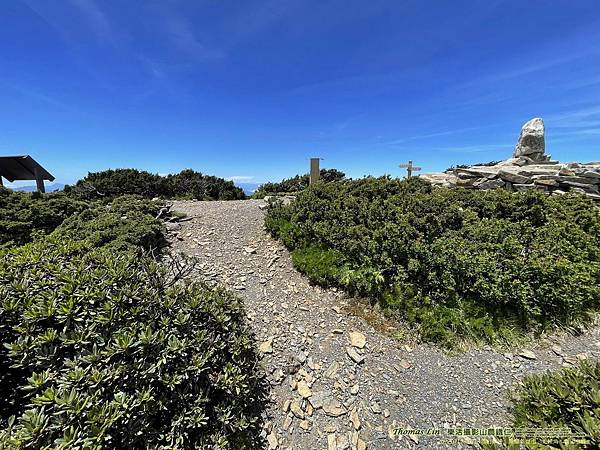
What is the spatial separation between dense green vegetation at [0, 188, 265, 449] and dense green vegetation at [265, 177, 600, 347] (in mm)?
2396

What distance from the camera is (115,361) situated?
2164 mm

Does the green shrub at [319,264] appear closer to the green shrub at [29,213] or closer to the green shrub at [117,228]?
the green shrub at [117,228]

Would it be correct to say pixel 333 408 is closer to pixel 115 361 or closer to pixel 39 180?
pixel 115 361

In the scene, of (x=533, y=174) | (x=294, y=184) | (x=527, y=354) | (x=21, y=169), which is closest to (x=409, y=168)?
(x=533, y=174)

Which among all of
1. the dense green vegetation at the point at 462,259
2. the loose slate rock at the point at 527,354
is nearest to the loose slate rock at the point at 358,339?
the dense green vegetation at the point at 462,259

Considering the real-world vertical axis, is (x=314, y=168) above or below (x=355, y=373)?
above

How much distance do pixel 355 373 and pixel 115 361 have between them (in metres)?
2.61

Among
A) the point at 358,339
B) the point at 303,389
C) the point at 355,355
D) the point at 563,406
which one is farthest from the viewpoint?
the point at 358,339

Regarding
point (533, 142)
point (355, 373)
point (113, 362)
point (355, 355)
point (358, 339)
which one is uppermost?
point (533, 142)

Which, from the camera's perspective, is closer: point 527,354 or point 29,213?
point 527,354

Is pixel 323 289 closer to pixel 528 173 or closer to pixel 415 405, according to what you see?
pixel 415 405

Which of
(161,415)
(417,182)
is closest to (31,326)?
(161,415)

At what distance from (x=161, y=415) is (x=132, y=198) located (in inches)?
285

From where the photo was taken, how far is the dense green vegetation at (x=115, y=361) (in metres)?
1.87
